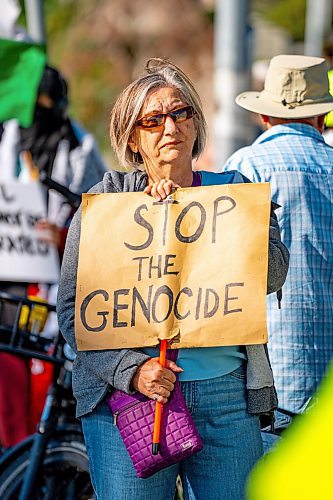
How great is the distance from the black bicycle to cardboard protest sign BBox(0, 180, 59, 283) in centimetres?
116

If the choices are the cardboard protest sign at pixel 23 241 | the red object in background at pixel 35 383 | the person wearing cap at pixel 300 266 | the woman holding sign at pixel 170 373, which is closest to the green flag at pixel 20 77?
the cardboard protest sign at pixel 23 241

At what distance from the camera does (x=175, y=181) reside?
2885mm

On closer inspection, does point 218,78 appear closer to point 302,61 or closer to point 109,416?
point 302,61

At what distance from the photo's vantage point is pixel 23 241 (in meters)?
5.19

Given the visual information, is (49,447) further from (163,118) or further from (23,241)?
(163,118)

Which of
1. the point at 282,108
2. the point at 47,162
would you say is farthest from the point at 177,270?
the point at 47,162

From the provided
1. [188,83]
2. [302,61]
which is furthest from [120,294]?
[302,61]

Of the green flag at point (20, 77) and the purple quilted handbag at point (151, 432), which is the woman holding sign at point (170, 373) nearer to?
the purple quilted handbag at point (151, 432)

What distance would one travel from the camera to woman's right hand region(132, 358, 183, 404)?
267cm

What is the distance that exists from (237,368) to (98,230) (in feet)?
1.73

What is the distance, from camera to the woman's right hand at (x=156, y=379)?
8.75 feet

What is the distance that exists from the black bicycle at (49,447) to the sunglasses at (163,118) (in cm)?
122

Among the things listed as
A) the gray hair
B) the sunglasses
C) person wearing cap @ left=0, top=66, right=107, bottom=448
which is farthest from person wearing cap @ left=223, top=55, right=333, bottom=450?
person wearing cap @ left=0, top=66, right=107, bottom=448

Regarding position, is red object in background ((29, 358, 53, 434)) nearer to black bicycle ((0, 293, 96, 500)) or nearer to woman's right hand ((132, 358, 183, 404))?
black bicycle ((0, 293, 96, 500))
